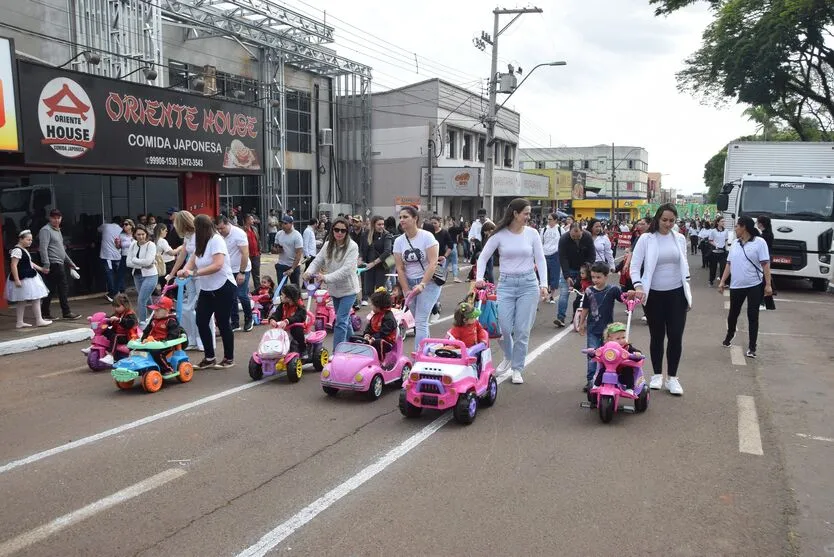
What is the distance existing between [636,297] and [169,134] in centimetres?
1158

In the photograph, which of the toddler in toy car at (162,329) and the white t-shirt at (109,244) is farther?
the white t-shirt at (109,244)

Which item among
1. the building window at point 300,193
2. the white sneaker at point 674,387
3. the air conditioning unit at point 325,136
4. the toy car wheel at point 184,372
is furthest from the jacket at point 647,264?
the air conditioning unit at point 325,136

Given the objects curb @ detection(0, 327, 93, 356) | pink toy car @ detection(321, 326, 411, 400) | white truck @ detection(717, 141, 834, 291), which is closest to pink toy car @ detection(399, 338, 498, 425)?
pink toy car @ detection(321, 326, 411, 400)

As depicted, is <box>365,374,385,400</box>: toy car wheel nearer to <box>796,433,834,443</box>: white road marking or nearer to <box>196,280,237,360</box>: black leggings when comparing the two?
<box>196,280,237,360</box>: black leggings

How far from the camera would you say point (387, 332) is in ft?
24.8

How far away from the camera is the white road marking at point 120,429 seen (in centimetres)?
542

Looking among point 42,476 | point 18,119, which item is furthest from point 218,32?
point 42,476

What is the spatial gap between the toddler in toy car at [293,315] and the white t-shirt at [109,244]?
7.37m

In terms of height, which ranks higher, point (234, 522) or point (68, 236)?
point (68, 236)

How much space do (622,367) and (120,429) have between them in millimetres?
4698

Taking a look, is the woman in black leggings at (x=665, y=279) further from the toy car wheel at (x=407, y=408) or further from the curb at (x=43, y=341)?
the curb at (x=43, y=341)

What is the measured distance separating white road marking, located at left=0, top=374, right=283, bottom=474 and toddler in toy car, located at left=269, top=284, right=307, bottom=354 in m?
0.63

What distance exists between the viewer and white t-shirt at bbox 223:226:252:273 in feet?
33.0

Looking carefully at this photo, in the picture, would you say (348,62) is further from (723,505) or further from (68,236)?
(723,505)
